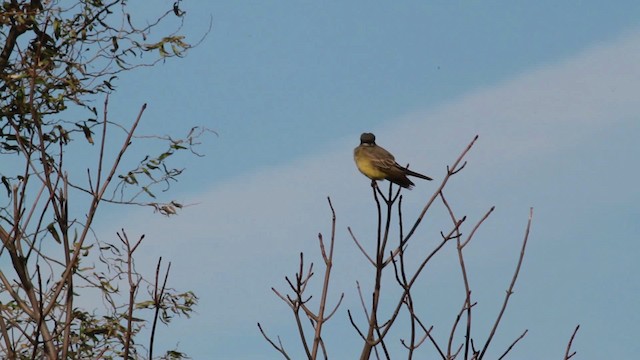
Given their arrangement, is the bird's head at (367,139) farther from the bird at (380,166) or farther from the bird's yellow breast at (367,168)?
the bird's yellow breast at (367,168)

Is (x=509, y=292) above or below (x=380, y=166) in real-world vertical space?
below

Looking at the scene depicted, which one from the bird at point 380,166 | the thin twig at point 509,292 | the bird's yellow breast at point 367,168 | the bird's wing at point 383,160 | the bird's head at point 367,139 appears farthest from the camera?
the bird's head at point 367,139

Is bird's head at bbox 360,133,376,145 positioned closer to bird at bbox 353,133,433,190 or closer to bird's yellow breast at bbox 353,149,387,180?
bird at bbox 353,133,433,190

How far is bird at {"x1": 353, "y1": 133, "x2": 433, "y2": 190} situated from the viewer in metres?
7.29

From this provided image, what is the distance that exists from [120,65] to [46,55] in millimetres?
746

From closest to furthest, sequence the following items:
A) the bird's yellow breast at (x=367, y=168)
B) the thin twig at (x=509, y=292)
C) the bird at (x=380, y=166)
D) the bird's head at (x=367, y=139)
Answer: the thin twig at (x=509, y=292) → the bird at (x=380, y=166) → the bird's yellow breast at (x=367, y=168) → the bird's head at (x=367, y=139)

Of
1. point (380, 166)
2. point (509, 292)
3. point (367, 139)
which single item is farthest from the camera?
point (367, 139)

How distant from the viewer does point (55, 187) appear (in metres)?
4.23

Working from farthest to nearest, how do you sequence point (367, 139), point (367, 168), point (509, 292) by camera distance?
1. point (367, 139)
2. point (367, 168)
3. point (509, 292)

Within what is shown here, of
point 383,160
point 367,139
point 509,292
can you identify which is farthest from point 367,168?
point 509,292

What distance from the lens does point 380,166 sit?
7.55 metres

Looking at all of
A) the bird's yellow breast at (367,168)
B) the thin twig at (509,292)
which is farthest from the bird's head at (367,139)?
the thin twig at (509,292)

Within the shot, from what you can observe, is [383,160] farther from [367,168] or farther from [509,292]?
[509,292]

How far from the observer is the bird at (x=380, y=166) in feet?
23.9
